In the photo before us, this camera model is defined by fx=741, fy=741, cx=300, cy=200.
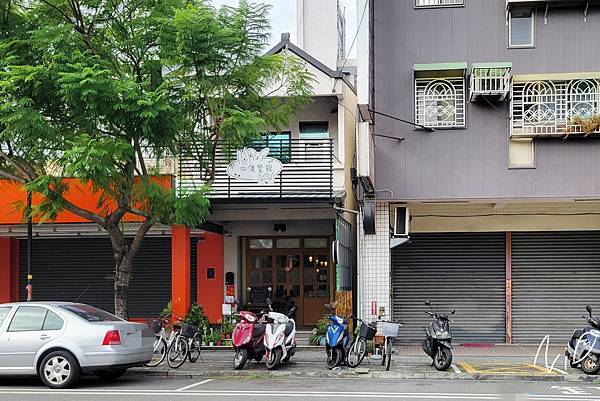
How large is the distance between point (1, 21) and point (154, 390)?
7.52 meters

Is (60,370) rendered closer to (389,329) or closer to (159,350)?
(159,350)

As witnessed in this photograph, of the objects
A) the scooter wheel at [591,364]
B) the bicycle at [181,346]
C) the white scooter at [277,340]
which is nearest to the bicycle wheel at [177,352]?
the bicycle at [181,346]

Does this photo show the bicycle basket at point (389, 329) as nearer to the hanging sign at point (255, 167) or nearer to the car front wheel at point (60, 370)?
the hanging sign at point (255, 167)

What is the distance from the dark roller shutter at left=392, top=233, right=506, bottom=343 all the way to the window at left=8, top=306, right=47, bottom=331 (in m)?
9.08

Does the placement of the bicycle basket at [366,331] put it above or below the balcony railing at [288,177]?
below

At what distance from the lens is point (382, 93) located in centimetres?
A: 1714

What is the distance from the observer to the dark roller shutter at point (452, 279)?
18.5 meters

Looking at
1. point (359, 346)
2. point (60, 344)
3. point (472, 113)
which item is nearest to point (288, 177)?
point (472, 113)

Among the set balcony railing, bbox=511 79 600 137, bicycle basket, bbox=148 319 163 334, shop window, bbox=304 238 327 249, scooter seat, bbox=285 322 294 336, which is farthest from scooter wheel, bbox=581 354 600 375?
shop window, bbox=304 238 327 249

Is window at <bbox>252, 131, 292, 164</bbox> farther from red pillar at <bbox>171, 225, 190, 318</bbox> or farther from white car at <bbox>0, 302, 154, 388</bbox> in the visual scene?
white car at <bbox>0, 302, 154, 388</bbox>

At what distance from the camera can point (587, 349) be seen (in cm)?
1341

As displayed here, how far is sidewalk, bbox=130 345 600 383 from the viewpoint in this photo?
1328cm

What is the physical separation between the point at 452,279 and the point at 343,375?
5.92m

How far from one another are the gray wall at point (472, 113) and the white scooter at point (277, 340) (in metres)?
4.24
